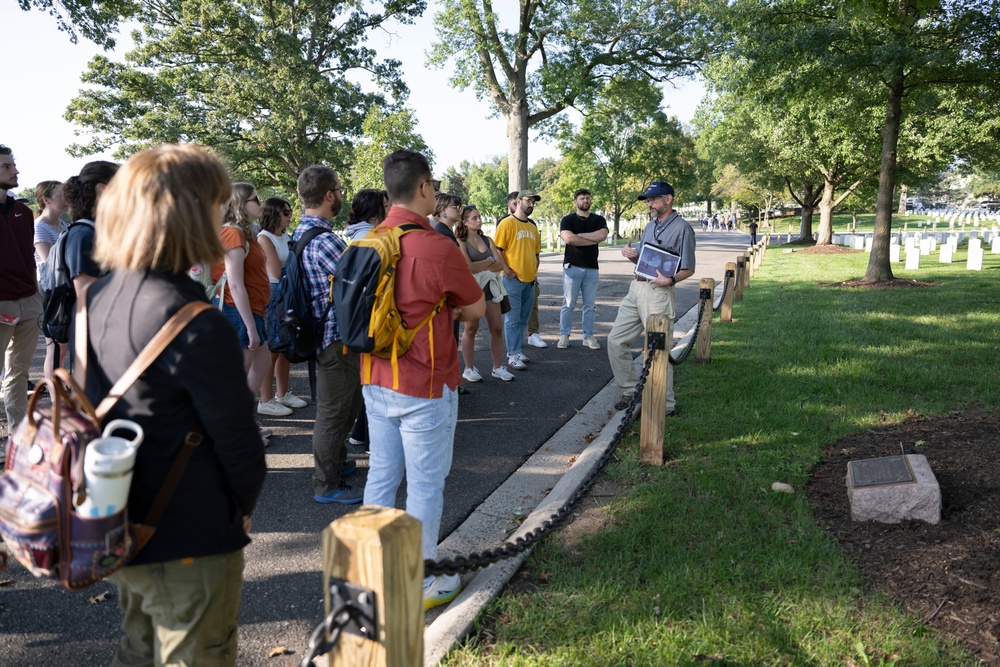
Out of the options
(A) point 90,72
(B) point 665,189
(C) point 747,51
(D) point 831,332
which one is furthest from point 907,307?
(A) point 90,72

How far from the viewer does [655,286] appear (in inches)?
242

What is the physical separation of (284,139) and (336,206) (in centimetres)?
2580

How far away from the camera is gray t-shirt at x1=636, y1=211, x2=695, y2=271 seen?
609 centimetres

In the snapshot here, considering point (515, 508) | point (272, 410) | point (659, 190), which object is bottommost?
point (515, 508)

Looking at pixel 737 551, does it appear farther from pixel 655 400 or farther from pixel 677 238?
pixel 677 238

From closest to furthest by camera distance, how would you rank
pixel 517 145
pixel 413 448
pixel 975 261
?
1. pixel 413 448
2. pixel 975 261
3. pixel 517 145

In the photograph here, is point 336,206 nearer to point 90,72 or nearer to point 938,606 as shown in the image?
point 938,606

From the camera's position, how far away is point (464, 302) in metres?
3.22

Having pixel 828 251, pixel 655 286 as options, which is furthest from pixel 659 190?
pixel 828 251

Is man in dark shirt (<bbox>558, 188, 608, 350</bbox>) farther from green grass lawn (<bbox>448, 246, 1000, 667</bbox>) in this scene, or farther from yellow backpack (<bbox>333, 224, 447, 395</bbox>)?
yellow backpack (<bbox>333, 224, 447, 395</bbox>)

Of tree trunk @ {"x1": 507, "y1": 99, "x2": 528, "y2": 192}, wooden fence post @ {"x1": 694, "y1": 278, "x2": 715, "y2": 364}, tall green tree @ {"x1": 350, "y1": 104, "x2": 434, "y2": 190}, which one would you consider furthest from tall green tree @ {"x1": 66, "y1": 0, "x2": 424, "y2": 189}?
wooden fence post @ {"x1": 694, "y1": 278, "x2": 715, "y2": 364}

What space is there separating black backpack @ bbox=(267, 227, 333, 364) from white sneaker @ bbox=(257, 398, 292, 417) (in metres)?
2.13

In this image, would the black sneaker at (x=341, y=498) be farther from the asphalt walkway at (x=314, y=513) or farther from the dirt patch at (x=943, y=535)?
the dirt patch at (x=943, y=535)

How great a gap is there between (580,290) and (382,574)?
8092 mm
